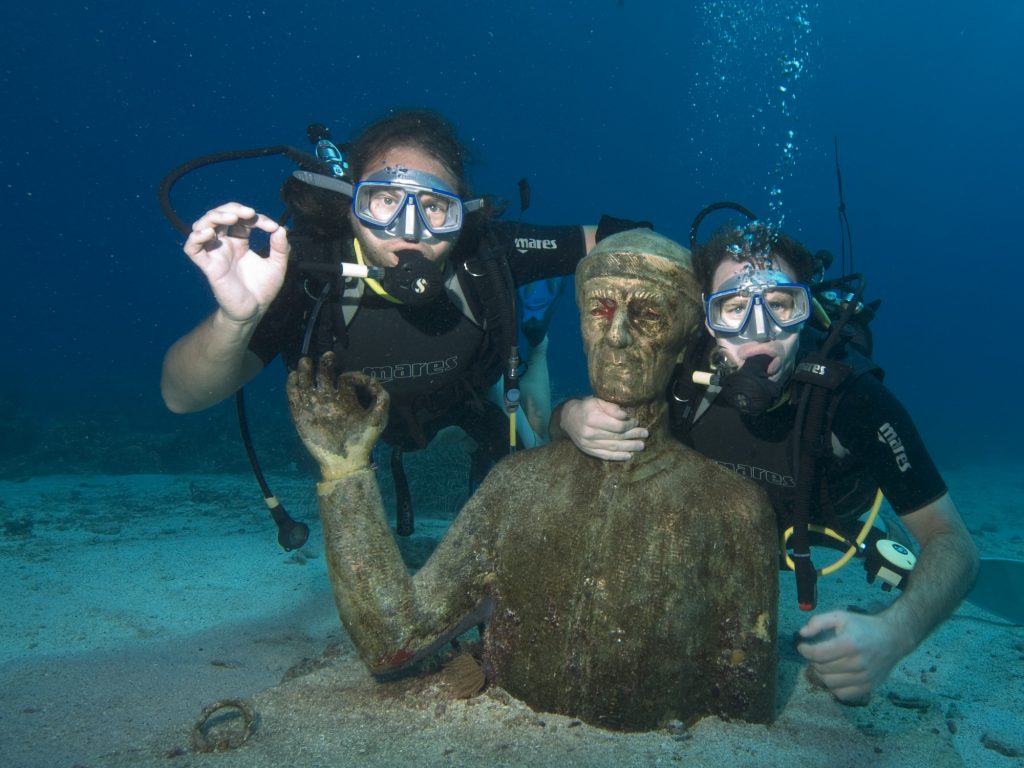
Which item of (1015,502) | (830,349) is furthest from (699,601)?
(1015,502)

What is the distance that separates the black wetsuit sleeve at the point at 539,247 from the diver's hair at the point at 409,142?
468 millimetres

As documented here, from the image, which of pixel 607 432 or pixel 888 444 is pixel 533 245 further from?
pixel 888 444

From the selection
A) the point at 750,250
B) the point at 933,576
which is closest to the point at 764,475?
the point at 933,576

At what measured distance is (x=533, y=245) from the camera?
14.1ft

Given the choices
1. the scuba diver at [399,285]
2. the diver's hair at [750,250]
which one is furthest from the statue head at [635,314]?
the scuba diver at [399,285]

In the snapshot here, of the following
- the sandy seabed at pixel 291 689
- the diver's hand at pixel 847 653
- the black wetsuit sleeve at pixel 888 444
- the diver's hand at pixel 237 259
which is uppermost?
the diver's hand at pixel 237 259

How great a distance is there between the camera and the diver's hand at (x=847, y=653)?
228cm

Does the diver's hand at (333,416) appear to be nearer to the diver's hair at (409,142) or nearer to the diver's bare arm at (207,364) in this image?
the diver's bare arm at (207,364)

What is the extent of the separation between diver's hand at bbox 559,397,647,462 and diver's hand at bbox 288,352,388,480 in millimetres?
882

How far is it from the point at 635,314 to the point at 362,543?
1.54 metres

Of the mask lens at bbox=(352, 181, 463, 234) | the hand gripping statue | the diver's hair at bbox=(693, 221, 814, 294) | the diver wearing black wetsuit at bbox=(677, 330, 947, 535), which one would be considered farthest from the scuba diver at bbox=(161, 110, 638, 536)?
the diver wearing black wetsuit at bbox=(677, 330, 947, 535)

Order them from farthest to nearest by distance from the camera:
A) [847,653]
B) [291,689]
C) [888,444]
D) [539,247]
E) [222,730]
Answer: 1. [539,247]
2. [888,444]
3. [291,689]
4. [222,730]
5. [847,653]

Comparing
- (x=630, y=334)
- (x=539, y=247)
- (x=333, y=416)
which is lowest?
(x=333, y=416)

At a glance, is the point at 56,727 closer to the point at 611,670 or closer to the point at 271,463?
the point at 611,670
